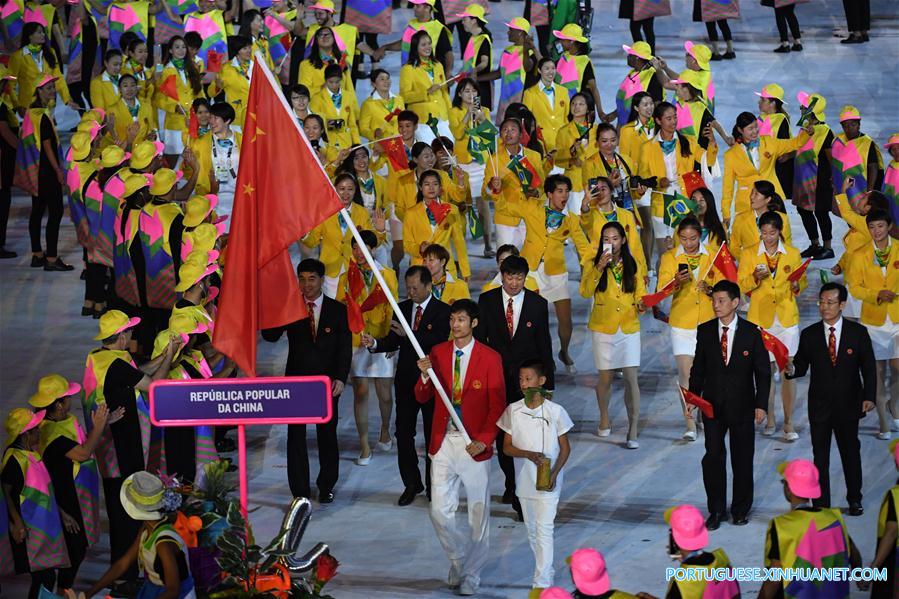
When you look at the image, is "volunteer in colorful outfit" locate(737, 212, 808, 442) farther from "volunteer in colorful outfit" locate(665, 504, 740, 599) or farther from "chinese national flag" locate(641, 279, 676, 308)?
"volunteer in colorful outfit" locate(665, 504, 740, 599)

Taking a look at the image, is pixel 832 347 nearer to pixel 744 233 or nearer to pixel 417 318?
pixel 744 233

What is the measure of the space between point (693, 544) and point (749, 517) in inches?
149

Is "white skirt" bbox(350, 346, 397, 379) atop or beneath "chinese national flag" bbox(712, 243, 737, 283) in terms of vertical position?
beneath

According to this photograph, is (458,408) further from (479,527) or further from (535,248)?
(535,248)

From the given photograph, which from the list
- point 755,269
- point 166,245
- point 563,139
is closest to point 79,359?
point 166,245

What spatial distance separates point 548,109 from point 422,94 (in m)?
1.62

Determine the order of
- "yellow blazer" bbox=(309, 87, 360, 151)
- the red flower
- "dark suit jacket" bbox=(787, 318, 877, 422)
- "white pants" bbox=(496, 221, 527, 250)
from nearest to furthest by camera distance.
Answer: the red flower < "dark suit jacket" bbox=(787, 318, 877, 422) < "white pants" bbox=(496, 221, 527, 250) < "yellow blazer" bbox=(309, 87, 360, 151)

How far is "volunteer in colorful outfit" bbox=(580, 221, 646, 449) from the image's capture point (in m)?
13.7

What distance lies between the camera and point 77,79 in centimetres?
2261

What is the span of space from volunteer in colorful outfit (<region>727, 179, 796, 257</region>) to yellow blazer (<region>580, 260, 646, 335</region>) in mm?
1319

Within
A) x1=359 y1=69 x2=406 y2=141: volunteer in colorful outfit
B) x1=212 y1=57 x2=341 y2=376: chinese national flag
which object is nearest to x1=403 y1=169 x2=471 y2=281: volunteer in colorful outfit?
x1=359 y1=69 x2=406 y2=141: volunteer in colorful outfit

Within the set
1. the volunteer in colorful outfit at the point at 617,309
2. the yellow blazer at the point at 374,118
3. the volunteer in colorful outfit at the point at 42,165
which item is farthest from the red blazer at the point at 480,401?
the volunteer in colorful outfit at the point at 42,165

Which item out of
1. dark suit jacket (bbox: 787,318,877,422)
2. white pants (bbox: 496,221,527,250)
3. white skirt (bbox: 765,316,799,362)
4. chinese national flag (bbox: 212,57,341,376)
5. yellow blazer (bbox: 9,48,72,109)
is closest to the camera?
chinese national flag (bbox: 212,57,341,376)

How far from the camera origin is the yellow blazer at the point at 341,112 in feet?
60.4
